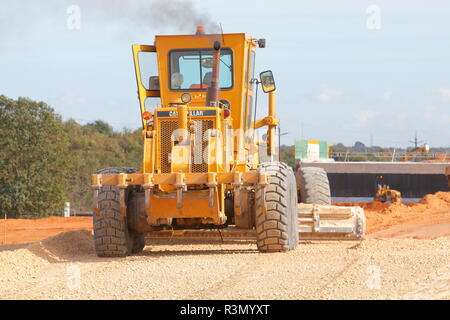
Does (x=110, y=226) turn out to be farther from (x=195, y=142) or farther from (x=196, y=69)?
(x=196, y=69)

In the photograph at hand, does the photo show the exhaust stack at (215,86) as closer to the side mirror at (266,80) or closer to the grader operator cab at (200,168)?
the grader operator cab at (200,168)

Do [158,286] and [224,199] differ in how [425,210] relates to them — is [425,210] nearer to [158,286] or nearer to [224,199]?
[224,199]

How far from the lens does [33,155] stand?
149ft

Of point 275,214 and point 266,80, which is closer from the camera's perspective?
point 275,214

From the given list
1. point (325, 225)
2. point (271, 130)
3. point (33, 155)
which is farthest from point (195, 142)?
point (33, 155)

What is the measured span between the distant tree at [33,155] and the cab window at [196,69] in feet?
96.9

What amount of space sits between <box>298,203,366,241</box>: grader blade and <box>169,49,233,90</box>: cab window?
9.75 ft

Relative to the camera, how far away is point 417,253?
13812 mm

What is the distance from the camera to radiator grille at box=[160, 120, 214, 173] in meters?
14.0

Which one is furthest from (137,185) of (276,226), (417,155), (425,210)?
(417,155)

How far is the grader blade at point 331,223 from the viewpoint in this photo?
640 inches

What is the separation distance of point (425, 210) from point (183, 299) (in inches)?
930

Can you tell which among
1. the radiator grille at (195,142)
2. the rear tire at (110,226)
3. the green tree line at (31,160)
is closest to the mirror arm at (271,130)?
the radiator grille at (195,142)

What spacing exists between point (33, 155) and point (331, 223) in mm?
31434
